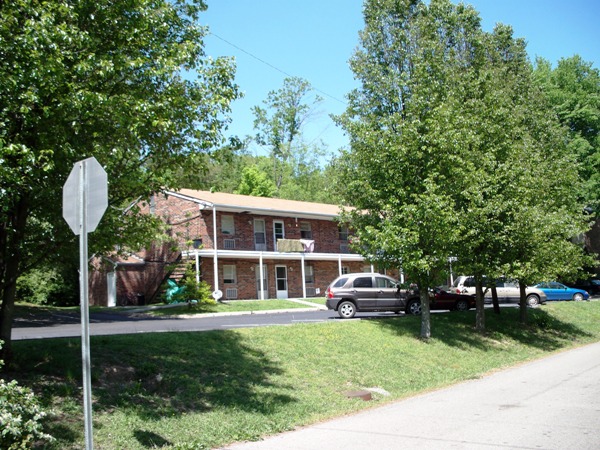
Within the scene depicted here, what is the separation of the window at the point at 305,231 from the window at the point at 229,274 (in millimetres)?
6602

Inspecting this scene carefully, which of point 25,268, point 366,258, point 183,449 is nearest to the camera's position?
point 183,449

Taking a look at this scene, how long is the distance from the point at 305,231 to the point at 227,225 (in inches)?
260

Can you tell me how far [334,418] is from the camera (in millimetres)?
9266

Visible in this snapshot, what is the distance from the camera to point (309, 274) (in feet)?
123

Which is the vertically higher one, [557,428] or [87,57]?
[87,57]

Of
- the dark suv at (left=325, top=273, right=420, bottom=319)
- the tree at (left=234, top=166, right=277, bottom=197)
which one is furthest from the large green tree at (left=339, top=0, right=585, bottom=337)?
the tree at (left=234, top=166, right=277, bottom=197)

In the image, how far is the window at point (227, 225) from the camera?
110 ft

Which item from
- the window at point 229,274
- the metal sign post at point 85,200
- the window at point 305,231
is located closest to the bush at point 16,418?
the metal sign post at point 85,200

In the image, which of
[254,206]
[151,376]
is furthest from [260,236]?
[151,376]

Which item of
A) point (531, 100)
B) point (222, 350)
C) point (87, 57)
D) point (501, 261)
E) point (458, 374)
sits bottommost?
point (458, 374)

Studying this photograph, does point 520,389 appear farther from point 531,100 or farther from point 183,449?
point 531,100

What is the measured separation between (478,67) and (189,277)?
1626cm

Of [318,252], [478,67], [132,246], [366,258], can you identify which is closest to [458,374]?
[366,258]

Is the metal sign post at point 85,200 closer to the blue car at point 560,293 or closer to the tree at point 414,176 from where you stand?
the tree at point 414,176
